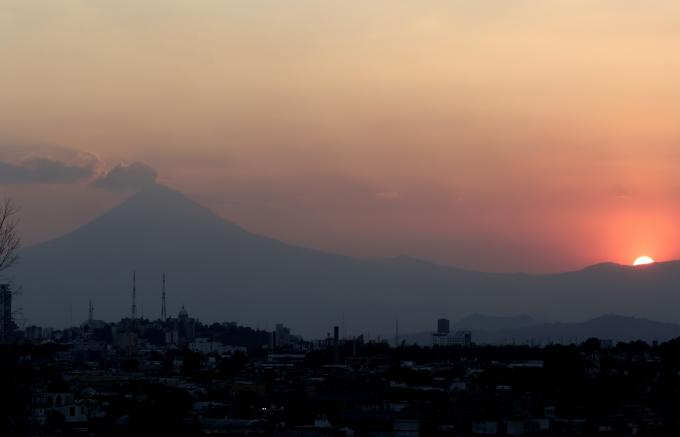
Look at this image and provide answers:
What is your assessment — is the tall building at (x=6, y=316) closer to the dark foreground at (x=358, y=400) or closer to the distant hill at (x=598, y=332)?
the dark foreground at (x=358, y=400)

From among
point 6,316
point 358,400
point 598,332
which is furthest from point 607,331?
point 6,316

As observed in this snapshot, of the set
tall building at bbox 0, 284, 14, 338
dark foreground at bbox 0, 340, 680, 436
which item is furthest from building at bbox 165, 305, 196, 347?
tall building at bbox 0, 284, 14, 338

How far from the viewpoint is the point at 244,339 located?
13138cm

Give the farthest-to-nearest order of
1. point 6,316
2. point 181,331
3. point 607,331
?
point 607,331, point 181,331, point 6,316

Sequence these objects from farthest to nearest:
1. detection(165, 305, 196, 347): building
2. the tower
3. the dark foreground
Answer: detection(165, 305, 196, 347): building < the dark foreground < the tower

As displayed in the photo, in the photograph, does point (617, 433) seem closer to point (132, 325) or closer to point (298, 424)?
point (298, 424)

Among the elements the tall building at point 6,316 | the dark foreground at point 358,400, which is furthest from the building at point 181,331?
the tall building at point 6,316

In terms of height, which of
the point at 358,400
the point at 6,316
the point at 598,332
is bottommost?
the point at 358,400

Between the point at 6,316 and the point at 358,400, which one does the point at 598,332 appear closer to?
the point at 358,400

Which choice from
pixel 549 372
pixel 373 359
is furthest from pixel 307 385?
pixel 373 359

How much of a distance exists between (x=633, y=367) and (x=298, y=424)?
75.9 ft

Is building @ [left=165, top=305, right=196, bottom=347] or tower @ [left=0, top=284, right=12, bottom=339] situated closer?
tower @ [left=0, top=284, right=12, bottom=339]

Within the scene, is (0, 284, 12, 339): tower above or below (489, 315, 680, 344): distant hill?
below

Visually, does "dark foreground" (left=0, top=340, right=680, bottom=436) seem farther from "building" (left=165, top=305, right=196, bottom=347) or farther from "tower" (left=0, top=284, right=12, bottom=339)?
"building" (left=165, top=305, right=196, bottom=347)
